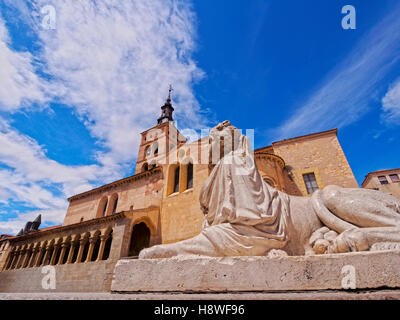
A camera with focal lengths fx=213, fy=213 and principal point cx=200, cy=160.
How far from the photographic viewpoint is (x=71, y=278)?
13.7 meters

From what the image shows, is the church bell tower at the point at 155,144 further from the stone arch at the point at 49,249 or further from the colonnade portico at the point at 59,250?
the stone arch at the point at 49,249

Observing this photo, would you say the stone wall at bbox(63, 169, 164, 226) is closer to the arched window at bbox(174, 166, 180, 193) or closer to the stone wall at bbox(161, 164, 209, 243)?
the arched window at bbox(174, 166, 180, 193)

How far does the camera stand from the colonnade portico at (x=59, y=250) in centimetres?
1497

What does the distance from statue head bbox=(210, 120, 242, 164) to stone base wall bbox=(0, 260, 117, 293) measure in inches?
466

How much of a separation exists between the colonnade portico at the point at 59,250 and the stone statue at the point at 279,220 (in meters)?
14.3

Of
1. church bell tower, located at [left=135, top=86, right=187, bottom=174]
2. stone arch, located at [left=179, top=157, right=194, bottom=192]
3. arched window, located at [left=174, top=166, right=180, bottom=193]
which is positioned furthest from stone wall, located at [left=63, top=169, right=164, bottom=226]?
church bell tower, located at [left=135, top=86, right=187, bottom=174]

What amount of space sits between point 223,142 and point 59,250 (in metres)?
21.5

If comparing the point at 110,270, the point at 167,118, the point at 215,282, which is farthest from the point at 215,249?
the point at 167,118

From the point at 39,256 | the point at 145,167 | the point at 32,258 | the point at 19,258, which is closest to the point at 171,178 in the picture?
the point at 145,167

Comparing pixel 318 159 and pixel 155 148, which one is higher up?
pixel 155 148

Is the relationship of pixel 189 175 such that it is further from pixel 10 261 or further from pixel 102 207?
pixel 10 261

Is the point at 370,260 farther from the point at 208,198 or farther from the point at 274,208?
the point at 208,198

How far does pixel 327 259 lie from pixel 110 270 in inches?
525

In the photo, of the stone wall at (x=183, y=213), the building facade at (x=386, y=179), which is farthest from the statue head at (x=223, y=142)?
the building facade at (x=386, y=179)
